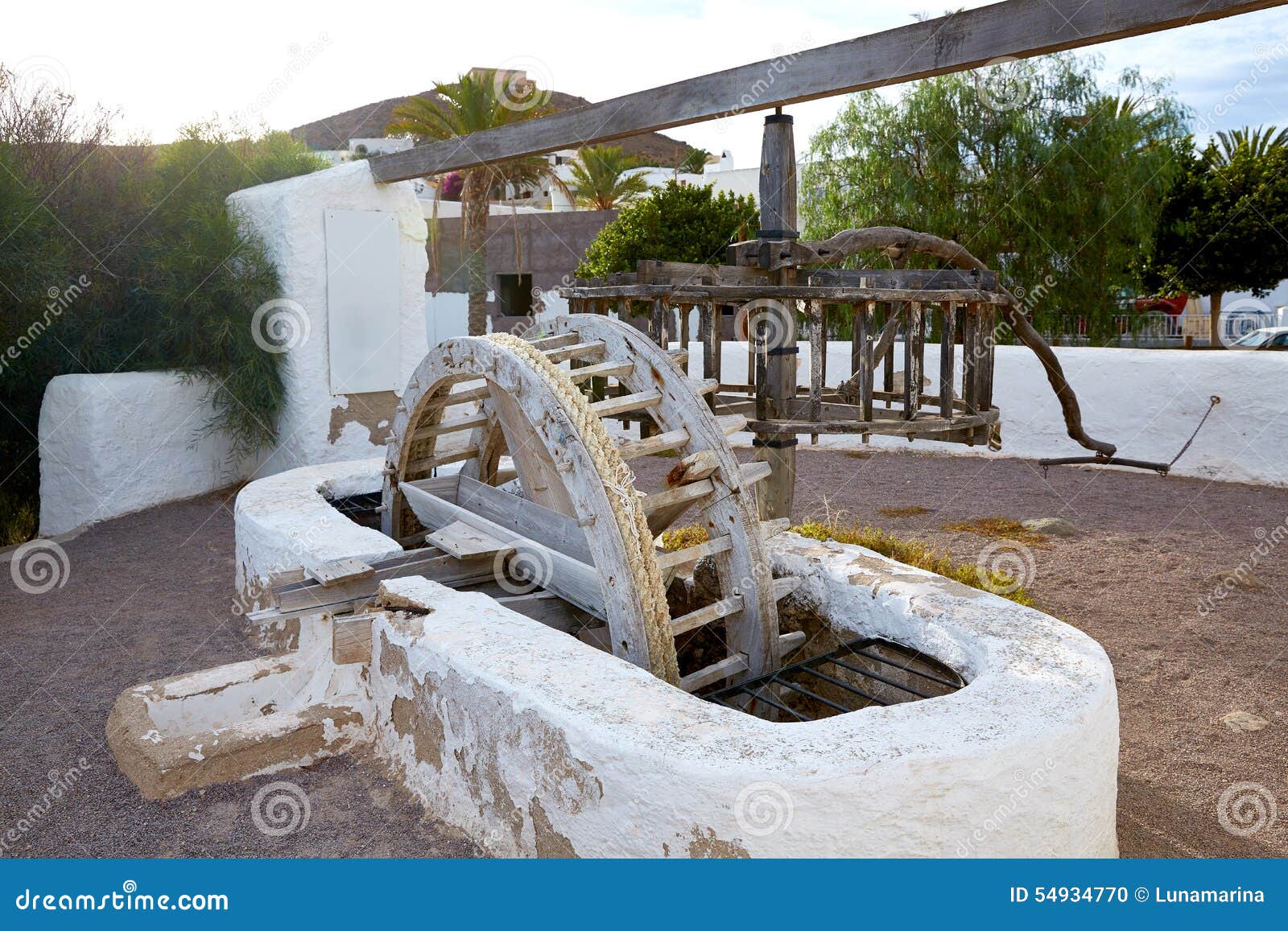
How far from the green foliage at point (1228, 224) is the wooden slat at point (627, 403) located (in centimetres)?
2119

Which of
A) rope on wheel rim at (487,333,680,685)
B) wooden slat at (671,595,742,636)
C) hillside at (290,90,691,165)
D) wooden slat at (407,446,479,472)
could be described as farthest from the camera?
hillside at (290,90,691,165)

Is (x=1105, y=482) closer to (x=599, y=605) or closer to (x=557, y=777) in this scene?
(x=599, y=605)

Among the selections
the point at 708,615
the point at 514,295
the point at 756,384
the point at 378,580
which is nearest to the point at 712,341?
the point at 756,384

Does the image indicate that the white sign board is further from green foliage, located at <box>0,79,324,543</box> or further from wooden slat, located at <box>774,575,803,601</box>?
wooden slat, located at <box>774,575,803,601</box>

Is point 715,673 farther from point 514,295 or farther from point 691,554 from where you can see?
point 514,295

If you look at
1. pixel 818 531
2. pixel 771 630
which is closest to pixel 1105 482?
pixel 818 531

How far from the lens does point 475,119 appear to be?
701 inches

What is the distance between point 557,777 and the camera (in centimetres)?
270

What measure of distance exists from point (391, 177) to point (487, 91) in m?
9.29

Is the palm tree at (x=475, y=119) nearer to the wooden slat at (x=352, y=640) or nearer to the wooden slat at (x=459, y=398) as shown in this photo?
the wooden slat at (x=459, y=398)

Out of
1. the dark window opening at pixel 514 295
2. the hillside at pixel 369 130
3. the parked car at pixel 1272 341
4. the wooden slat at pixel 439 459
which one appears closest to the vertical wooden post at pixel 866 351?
the wooden slat at pixel 439 459

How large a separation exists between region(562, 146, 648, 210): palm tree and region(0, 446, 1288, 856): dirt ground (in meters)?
18.7

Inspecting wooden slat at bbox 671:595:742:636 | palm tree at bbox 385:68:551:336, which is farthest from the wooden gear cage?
palm tree at bbox 385:68:551:336

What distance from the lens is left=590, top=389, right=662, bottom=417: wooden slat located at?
392cm
